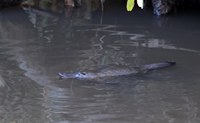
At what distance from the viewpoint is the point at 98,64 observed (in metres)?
6.66

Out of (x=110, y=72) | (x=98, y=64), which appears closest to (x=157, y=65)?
(x=110, y=72)

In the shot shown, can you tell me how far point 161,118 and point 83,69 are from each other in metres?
1.78

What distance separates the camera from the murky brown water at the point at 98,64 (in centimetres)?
512

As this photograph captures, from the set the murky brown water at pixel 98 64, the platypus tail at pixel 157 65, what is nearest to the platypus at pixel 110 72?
the platypus tail at pixel 157 65

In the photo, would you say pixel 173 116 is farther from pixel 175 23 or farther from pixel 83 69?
pixel 175 23

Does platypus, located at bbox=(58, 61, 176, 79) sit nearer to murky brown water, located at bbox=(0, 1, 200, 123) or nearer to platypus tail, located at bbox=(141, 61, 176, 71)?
platypus tail, located at bbox=(141, 61, 176, 71)

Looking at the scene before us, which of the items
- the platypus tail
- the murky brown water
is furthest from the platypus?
the murky brown water

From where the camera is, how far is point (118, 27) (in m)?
9.27

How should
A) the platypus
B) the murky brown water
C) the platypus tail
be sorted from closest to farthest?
the murky brown water → the platypus → the platypus tail

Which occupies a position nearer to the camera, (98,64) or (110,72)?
(110,72)

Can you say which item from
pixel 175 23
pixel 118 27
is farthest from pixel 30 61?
pixel 175 23

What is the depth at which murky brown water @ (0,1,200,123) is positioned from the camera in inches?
202

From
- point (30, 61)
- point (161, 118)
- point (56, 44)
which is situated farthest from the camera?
point (56, 44)

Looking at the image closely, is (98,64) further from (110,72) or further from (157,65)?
(157,65)
